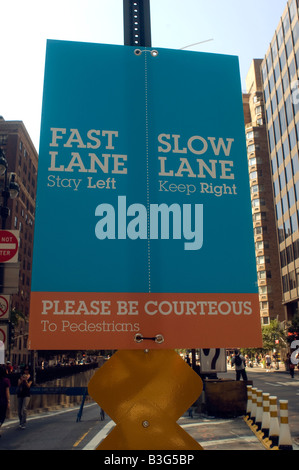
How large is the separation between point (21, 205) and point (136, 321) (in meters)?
71.8

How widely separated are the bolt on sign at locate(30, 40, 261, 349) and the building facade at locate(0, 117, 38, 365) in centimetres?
6410

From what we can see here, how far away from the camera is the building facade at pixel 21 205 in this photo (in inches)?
2621

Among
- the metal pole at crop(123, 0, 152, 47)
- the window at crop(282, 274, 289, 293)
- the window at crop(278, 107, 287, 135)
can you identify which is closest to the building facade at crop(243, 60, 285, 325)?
the window at crop(282, 274, 289, 293)

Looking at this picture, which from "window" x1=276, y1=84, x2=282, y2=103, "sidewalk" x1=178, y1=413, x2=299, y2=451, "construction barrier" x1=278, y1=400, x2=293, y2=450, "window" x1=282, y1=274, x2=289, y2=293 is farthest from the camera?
"window" x1=276, y1=84, x2=282, y2=103

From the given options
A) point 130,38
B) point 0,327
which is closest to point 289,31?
point 0,327

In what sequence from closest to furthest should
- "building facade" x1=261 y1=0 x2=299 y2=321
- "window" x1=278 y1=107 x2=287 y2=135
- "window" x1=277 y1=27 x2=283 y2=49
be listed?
"building facade" x1=261 y1=0 x2=299 y2=321, "window" x1=278 y1=107 x2=287 y2=135, "window" x1=277 y1=27 x2=283 y2=49

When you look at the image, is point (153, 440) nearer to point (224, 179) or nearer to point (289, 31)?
point (224, 179)

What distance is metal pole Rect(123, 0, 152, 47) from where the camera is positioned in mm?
3348

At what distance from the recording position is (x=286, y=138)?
57.4m

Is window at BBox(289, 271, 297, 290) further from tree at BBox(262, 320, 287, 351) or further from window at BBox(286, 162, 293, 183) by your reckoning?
window at BBox(286, 162, 293, 183)

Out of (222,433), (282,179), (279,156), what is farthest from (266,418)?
(279,156)

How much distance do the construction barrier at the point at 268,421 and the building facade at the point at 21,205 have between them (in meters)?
55.1

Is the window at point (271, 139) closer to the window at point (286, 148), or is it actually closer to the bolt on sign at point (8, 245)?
the window at point (286, 148)

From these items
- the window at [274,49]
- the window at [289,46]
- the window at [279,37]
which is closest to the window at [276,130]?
the window at [289,46]
